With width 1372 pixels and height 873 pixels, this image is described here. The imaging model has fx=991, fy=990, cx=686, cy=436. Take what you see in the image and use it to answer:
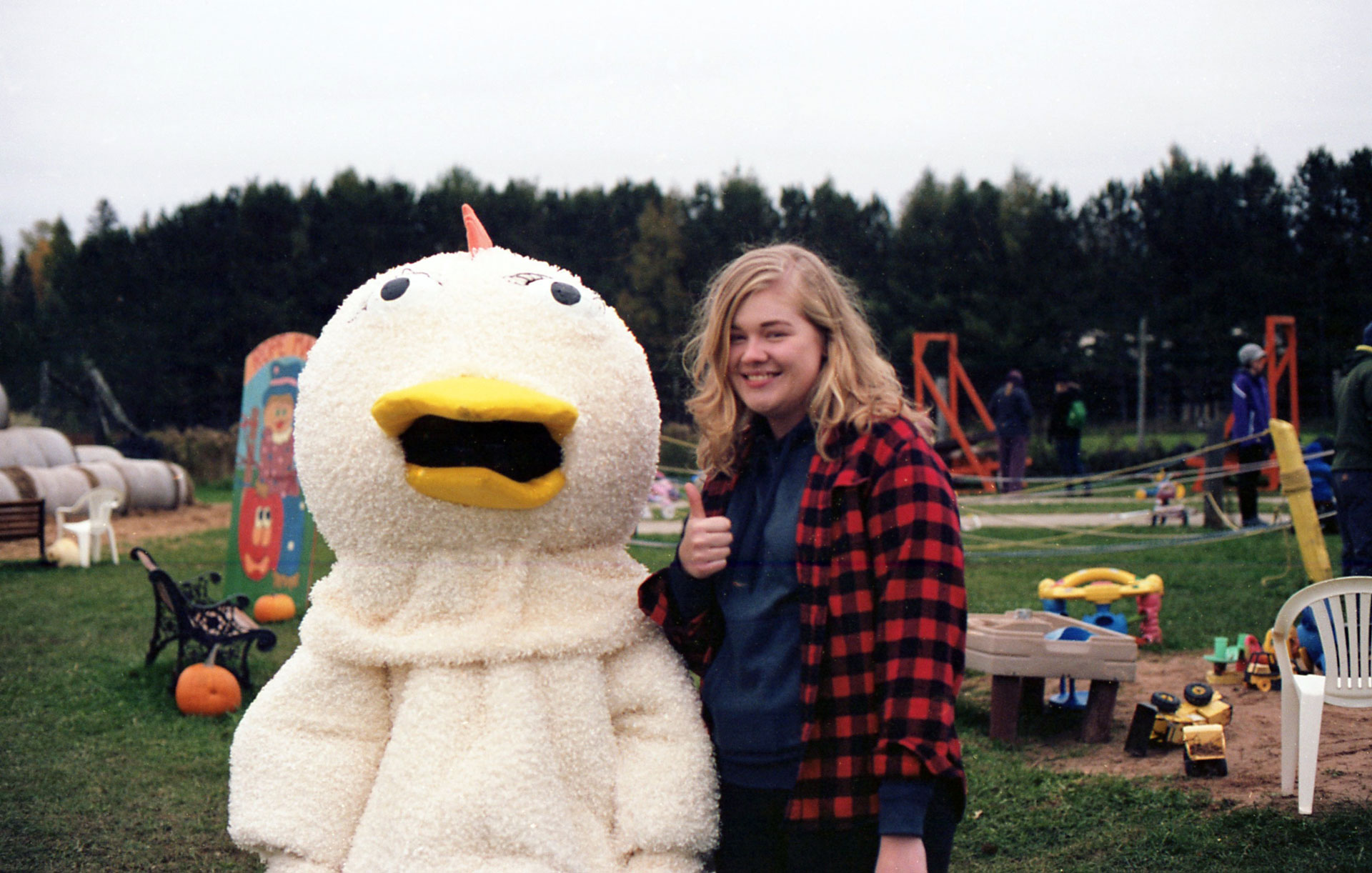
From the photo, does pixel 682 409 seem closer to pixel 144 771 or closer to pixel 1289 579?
pixel 144 771

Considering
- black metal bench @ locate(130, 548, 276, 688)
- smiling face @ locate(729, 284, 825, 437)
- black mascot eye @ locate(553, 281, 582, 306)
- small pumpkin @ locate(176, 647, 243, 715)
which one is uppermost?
black mascot eye @ locate(553, 281, 582, 306)

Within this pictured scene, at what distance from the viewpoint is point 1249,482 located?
368 inches

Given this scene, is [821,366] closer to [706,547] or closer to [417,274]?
[706,547]

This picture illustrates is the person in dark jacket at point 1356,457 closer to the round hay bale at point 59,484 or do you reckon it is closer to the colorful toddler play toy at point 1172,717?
the colorful toddler play toy at point 1172,717

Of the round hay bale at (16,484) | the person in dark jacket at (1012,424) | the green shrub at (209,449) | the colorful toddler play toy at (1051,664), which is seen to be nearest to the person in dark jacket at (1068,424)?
the person in dark jacket at (1012,424)

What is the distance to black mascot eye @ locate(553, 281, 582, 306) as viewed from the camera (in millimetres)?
1806

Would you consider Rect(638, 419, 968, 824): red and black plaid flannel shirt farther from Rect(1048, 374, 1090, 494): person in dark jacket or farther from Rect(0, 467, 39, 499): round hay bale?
Rect(0, 467, 39, 499): round hay bale

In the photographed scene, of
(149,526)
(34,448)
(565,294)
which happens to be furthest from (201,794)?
(34,448)

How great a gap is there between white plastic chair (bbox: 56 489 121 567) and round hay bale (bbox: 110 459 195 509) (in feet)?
8.25

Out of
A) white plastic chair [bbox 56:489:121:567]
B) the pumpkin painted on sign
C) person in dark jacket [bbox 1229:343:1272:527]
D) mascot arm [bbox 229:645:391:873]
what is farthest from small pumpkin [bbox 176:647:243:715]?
person in dark jacket [bbox 1229:343:1272:527]

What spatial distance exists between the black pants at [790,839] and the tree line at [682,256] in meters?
0.83

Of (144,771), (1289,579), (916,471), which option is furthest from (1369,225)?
(144,771)

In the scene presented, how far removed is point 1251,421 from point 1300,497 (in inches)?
206

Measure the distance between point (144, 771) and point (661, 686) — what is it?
10.5ft
